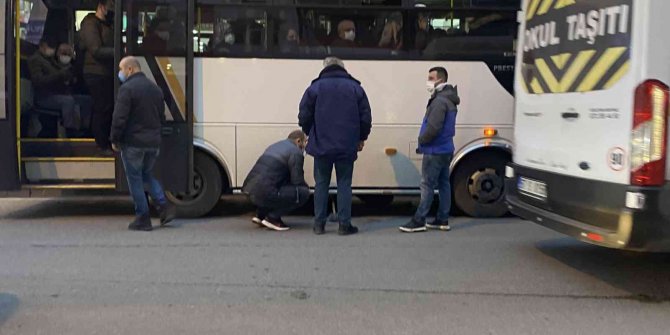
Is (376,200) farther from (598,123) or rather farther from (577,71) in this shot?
(598,123)

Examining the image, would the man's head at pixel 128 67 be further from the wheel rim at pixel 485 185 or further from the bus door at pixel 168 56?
the wheel rim at pixel 485 185

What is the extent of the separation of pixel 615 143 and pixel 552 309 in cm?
125

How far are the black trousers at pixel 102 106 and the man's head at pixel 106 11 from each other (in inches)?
26.4

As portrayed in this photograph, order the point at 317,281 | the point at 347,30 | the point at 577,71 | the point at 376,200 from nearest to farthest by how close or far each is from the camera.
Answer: the point at 577,71, the point at 317,281, the point at 347,30, the point at 376,200

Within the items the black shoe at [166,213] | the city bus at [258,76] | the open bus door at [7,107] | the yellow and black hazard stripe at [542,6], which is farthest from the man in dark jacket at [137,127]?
the yellow and black hazard stripe at [542,6]

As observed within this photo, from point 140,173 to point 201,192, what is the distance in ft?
3.13

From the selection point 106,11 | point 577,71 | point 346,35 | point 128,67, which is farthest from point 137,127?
point 577,71

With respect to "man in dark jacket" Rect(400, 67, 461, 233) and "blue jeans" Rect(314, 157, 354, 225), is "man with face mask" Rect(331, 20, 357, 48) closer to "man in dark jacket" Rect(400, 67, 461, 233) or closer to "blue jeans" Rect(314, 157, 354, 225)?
"man in dark jacket" Rect(400, 67, 461, 233)

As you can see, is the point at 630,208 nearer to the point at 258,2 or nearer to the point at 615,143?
the point at 615,143

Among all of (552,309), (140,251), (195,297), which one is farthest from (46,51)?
(552,309)

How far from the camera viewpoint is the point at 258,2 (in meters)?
7.91

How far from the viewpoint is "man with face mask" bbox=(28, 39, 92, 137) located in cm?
831

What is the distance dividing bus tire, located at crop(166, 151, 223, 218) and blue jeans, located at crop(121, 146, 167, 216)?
60 cm

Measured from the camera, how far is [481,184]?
8.42 metres
